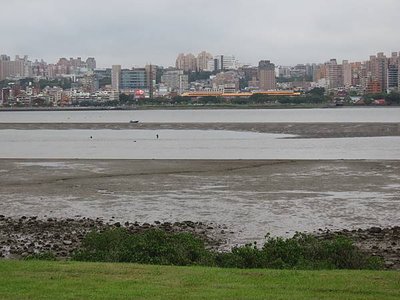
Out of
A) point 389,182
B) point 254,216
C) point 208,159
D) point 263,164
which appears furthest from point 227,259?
point 208,159

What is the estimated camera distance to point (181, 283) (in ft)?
30.3

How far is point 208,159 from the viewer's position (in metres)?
45.0

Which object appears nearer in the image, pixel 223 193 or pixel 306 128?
pixel 223 193

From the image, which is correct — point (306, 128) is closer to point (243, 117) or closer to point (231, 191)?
point (243, 117)

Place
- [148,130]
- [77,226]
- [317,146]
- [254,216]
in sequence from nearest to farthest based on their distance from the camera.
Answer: [77,226]
[254,216]
[317,146]
[148,130]

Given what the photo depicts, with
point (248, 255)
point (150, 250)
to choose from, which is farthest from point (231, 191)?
point (248, 255)

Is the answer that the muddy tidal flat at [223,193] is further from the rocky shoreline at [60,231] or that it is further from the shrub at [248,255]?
the shrub at [248,255]

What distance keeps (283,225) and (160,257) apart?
8872 mm

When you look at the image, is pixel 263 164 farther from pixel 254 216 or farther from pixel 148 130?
pixel 148 130

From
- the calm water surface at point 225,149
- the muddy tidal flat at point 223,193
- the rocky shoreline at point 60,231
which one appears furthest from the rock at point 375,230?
the calm water surface at point 225,149

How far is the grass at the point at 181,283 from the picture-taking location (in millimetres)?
8508

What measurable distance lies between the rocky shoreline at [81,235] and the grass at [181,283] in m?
4.56

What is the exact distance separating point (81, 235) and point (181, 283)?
986cm

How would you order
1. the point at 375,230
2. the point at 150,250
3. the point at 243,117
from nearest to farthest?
the point at 150,250 → the point at 375,230 → the point at 243,117
